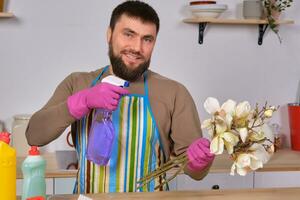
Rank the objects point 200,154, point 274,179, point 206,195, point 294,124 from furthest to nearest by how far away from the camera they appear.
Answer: point 294,124 < point 274,179 < point 206,195 < point 200,154

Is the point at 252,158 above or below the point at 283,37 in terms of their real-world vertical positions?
below

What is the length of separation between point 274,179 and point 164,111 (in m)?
1.35

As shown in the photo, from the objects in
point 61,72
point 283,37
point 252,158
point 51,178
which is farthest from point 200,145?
point 283,37

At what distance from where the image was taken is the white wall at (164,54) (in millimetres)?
2678

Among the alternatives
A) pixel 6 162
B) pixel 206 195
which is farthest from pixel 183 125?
pixel 6 162

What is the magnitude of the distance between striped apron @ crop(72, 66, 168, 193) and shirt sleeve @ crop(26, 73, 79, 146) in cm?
12

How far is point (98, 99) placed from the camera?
1336 mm

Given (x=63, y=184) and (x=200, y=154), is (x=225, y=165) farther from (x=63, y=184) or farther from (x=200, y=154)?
(x=200, y=154)

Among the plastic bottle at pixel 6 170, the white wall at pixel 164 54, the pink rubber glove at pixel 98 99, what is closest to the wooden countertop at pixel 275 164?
the white wall at pixel 164 54

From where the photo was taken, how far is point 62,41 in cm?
272

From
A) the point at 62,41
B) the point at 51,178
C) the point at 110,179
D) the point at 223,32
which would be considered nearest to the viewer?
the point at 110,179

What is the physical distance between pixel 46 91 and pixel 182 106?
1.28m

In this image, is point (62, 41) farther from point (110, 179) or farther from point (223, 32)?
point (110, 179)

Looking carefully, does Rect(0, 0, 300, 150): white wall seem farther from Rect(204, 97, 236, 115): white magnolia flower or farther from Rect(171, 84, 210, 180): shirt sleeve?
Rect(204, 97, 236, 115): white magnolia flower
